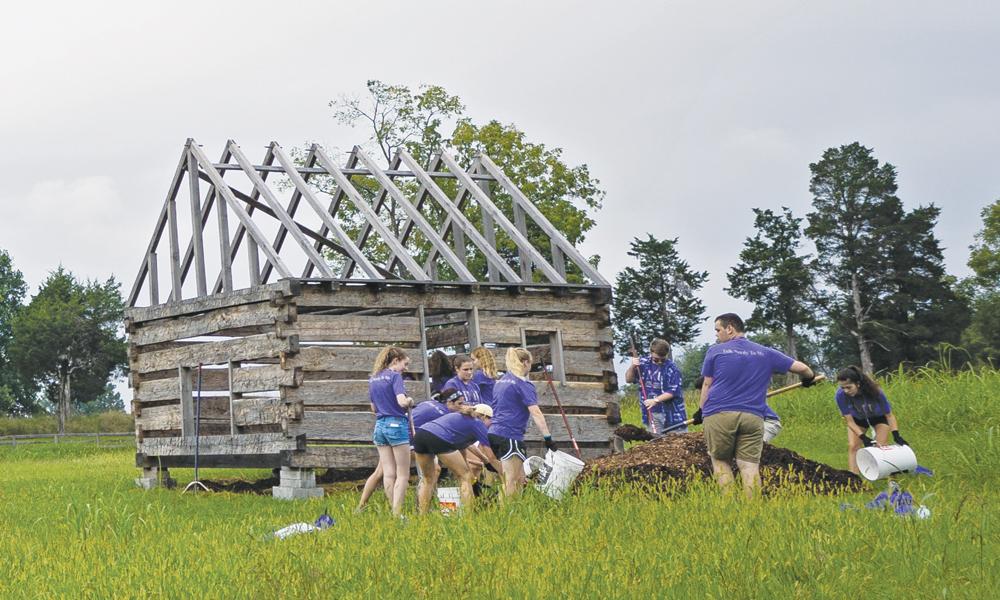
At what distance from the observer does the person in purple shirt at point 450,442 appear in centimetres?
985

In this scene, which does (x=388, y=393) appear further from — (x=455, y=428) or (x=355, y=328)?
(x=355, y=328)

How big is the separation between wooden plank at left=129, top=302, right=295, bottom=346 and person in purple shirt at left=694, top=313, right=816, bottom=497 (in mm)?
6658

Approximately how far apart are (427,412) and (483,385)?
158cm

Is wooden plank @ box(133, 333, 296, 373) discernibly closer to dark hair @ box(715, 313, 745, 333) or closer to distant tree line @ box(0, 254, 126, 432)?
dark hair @ box(715, 313, 745, 333)

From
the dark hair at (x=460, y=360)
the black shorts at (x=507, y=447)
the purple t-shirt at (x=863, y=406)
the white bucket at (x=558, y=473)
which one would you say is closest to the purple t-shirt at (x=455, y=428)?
the black shorts at (x=507, y=447)

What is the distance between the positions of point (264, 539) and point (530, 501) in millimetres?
2090

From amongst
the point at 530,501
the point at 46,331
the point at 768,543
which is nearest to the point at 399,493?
the point at 530,501

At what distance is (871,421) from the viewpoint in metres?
12.6

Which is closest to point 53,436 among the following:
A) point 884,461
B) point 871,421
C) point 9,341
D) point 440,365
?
point 9,341

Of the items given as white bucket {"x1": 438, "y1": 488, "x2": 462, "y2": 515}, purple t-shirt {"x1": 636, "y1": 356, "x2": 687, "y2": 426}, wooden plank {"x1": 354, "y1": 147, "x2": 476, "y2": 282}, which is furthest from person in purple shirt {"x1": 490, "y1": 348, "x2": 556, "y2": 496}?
wooden plank {"x1": 354, "y1": 147, "x2": 476, "y2": 282}

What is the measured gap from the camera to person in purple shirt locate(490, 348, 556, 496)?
403 inches

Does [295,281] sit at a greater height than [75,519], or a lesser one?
greater

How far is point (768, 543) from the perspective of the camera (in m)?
6.81

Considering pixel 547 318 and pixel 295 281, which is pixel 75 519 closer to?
pixel 295 281
